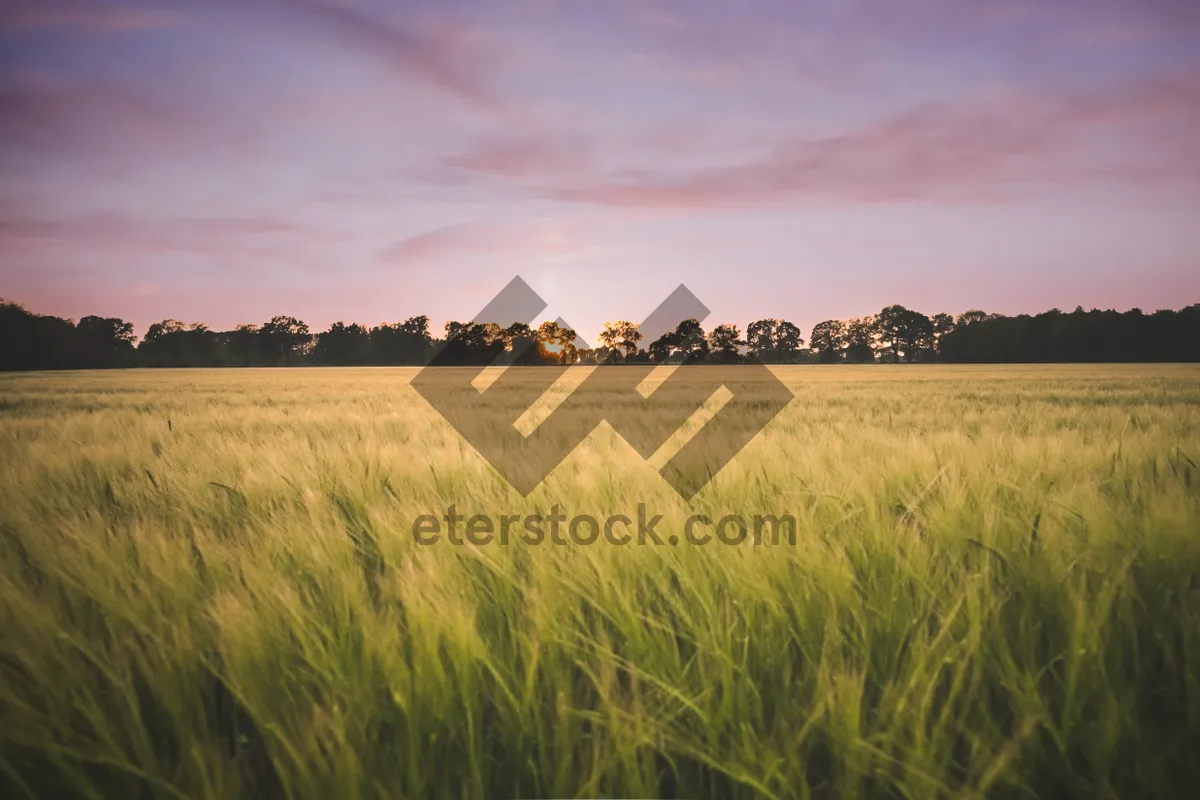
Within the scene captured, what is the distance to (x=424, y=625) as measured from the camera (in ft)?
3.25

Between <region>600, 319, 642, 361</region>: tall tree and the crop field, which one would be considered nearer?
the crop field

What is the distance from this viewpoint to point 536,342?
47.8m

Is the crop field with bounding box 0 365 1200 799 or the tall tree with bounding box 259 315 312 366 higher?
the tall tree with bounding box 259 315 312 366

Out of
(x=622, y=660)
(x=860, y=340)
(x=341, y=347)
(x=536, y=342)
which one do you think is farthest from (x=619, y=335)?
(x=860, y=340)

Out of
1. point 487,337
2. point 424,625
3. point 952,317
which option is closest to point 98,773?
point 424,625

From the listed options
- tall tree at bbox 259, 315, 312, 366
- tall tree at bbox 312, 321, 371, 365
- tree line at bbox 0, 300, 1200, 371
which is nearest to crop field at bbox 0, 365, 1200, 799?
tree line at bbox 0, 300, 1200, 371

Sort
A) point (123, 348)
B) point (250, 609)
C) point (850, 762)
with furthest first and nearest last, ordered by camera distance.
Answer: point (123, 348) < point (250, 609) < point (850, 762)

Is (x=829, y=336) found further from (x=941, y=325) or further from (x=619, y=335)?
(x=619, y=335)

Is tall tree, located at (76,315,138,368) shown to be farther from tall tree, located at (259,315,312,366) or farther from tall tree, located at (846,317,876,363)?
tall tree, located at (846,317,876,363)

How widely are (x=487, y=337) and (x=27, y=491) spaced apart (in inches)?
1965

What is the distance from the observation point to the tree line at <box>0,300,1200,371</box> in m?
58.4

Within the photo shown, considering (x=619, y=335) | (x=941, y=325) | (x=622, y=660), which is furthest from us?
(x=941, y=325)

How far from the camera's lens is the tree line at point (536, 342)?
58.4 m

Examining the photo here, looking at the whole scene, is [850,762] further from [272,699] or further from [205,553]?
[205,553]
